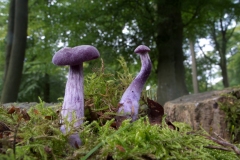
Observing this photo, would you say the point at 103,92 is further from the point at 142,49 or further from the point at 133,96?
the point at 142,49

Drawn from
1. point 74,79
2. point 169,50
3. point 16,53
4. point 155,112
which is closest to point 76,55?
point 74,79

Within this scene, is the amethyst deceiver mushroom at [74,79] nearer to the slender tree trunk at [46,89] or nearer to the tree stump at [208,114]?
the tree stump at [208,114]

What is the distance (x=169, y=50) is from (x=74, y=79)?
783 centimetres

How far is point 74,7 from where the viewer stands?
8922 millimetres

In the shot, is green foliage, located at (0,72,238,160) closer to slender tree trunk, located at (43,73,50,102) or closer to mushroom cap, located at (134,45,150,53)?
mushroom cap, located at (134,45,150,53)

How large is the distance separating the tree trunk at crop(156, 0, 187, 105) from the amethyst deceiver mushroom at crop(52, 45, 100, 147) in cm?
741

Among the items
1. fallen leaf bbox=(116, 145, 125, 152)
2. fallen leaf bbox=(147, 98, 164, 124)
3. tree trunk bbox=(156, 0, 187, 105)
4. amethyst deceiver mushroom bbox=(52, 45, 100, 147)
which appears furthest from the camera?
tree trunk bbox=(156, 0, 187, 105)

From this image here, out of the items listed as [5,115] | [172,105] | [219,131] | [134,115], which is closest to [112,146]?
[134,115]

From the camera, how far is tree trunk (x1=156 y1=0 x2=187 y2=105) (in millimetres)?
8633

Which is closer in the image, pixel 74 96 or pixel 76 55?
pixel 76 55

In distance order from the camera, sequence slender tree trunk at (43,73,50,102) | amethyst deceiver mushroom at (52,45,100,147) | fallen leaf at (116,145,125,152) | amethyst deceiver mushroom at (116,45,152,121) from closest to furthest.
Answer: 1. fallen leaf at (116,145,125,152)
2. amethyst deceiver mushroom at (52,45,100,147)
3. amethyst deceiver mushroom at (116,45,152,121)
4. slender tree trunk at (43,73,50,102)

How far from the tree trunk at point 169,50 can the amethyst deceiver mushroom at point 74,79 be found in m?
7.41

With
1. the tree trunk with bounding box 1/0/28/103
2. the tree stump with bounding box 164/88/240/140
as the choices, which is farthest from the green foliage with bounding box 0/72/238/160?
the tree trunk with bounding box 1/0/28/103

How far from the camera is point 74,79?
56.2 inches
